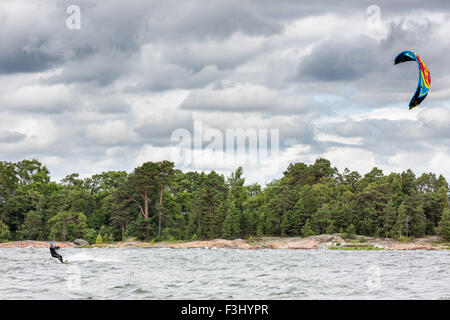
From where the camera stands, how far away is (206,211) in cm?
11638

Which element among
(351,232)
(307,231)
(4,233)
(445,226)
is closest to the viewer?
(445,226)

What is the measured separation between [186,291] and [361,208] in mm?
89786

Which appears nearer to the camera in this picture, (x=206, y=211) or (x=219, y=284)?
(x=219, y=284)

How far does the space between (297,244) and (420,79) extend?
76553 mm

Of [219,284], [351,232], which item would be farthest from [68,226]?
[219,284]

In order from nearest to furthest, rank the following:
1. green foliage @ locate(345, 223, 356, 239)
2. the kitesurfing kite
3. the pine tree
→ the kitesurfing kite
green foliage @ locate(345, 223, 356, 239)
the pine tree

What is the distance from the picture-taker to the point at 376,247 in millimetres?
94375

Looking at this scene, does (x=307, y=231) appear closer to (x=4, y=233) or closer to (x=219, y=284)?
(x=4, y=233)

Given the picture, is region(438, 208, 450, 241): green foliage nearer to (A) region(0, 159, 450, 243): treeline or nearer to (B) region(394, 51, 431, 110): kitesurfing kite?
(A) region(0, 159, 450, 243): treeline

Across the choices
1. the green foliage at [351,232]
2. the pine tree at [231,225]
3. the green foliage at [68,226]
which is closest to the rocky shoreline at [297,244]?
the green foliage at [351,232]

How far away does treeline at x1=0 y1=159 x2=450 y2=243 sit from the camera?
108625mm

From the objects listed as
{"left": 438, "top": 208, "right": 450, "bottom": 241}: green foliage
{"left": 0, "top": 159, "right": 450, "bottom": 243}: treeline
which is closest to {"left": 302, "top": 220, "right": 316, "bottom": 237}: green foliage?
{"left": 0, "top": 159, "right": 450, "bottom": 243}: treeline

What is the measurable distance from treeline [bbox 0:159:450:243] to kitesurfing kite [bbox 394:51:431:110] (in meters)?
79.2
